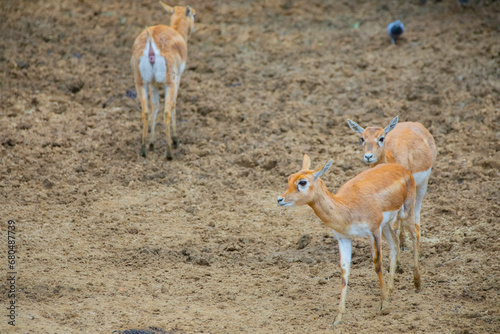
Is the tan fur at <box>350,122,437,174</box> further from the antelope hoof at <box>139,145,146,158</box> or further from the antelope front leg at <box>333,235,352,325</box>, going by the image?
the antelope hoof at <box>139,145,146,158</box>

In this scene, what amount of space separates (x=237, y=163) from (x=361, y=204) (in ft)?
12.9

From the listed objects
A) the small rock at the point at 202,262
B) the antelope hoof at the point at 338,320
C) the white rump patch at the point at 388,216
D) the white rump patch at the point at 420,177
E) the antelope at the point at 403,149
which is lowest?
the antelope hoof at the point at 338,320

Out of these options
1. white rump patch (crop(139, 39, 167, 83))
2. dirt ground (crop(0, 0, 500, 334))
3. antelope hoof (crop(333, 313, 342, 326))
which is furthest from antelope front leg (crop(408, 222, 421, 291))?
white rump patch (crop(139, 39, 167, 83))

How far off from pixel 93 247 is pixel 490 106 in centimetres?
728

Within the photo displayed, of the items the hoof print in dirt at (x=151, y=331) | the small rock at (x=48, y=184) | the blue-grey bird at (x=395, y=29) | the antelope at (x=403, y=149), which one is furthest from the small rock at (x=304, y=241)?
the blue-grey bird at (x=395, y=29)

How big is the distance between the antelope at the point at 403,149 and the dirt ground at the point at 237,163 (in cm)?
84

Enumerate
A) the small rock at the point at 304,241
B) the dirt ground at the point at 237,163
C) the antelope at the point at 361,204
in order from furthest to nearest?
the small rock at the point at 304,241 → the dirt ground at the point at 237,163 → the antelope at the point at 361,204

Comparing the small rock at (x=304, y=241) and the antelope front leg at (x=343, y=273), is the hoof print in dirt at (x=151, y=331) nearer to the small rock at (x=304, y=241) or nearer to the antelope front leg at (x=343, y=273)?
the antelope front leg at (x=343, y=273)

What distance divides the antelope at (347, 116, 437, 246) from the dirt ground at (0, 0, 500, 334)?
0.84 metres

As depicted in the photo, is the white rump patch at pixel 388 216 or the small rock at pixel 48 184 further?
the small rock at pixel 48 184

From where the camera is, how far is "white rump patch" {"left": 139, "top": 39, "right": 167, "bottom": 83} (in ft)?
32.0

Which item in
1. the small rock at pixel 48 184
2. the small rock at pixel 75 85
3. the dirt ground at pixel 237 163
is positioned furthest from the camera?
the small rock at pixel 75 85

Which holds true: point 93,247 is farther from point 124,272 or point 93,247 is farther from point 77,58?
point 77,58

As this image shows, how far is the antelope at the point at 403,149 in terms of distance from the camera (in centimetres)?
723
